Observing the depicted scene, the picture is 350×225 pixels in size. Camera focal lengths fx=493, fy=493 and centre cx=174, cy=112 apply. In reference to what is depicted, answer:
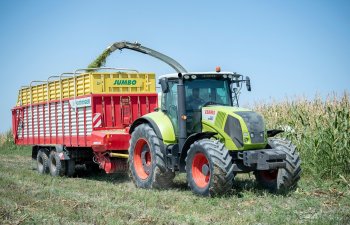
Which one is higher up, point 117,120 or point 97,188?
point 117,120

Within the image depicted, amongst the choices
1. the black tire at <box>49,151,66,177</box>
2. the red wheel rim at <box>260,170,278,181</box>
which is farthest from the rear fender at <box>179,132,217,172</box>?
the black tire at <box>49,151,66,177</box>

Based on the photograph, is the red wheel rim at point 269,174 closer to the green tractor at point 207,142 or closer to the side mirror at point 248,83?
the green tractor at point 207,142

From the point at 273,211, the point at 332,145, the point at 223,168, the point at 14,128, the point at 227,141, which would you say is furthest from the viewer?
the point at 14,128

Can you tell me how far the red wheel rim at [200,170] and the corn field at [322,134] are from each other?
303 cm

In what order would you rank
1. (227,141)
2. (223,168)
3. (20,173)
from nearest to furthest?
(223,168) < (227,141) < (20,173)

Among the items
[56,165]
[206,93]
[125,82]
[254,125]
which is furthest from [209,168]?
[56,165]

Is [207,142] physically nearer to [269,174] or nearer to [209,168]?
[209,168]

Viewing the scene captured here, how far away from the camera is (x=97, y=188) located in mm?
10617

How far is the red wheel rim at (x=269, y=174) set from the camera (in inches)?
386

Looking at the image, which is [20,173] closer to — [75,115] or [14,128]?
[75,115]

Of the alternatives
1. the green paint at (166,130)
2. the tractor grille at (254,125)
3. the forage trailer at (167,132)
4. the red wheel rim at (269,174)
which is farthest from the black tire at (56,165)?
the tractor grille at (254,125)

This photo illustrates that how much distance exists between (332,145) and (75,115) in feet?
21.7

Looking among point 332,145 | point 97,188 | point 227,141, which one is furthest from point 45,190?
point 332,145

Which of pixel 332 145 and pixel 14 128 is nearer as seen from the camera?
pixel 332 145
